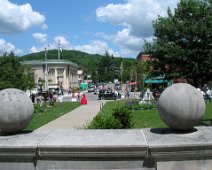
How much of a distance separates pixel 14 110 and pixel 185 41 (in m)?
41.0

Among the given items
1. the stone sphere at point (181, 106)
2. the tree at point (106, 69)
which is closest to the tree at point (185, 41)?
the stone sphere at point (181, 106)

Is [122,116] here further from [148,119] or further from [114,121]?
[148,119]

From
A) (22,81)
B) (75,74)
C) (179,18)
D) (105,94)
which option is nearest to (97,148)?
(179,18)

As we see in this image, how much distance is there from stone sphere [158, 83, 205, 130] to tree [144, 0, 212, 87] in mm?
38550

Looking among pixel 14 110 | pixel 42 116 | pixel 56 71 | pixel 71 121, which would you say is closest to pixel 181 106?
pixel 14 110

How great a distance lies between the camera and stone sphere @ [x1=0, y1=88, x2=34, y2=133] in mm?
5816

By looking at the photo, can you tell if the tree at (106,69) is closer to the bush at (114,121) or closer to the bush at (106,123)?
the bush at (114,121)

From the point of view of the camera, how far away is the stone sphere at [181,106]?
544cm

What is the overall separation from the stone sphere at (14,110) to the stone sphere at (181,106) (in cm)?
216

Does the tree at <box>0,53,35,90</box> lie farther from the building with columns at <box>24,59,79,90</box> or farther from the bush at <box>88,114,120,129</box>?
the building with columns at <box>24,59,79,90</box>

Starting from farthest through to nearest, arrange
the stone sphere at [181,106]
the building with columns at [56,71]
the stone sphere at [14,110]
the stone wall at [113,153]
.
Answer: the building with columns at [56,71] → the stone sphere at [14,110] → the stone sphere at [181,106] → the stone wall at [113,153]

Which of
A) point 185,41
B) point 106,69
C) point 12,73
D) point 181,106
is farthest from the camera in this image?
point 106,69

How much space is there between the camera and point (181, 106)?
5422 mm

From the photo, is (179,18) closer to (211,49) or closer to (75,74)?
(211,49)
